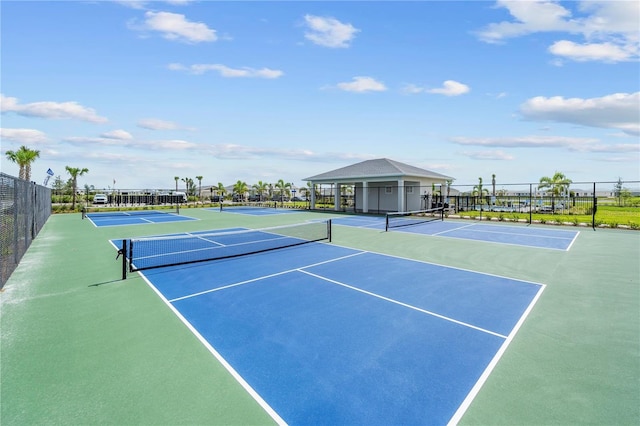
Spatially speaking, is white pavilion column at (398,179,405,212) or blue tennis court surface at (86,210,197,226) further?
white pavilion column at (398,179,405,212)

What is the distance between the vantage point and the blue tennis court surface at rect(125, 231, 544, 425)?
12.2 feet

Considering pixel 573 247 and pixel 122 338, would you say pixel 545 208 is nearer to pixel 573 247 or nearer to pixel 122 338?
pixel 573 247

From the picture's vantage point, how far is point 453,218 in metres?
26.5

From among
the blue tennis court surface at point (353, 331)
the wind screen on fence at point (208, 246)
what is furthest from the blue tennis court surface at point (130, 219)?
the blue tennis court surface at point (353, 331)

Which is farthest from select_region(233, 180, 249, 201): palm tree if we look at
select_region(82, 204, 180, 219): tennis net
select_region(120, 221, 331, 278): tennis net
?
select_region(120, 221, 331, 278): tennis net

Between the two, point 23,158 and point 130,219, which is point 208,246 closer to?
point 130,219

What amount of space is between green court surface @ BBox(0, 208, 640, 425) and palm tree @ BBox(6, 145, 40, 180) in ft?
110

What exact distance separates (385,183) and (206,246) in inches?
893

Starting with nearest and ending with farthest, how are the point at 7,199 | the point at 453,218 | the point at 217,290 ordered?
the point at 217,290, the point at 7,199, the point at 453,218

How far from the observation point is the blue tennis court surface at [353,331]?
12.2 feet

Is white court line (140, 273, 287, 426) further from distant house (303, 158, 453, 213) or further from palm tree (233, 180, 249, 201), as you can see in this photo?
palm tree (233, 180, 249, 201)

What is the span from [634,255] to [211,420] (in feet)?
50.1

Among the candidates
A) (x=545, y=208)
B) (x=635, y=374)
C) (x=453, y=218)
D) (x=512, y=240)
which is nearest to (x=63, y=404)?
(x=635, y=374)

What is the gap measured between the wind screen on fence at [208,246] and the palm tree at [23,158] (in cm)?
2986
